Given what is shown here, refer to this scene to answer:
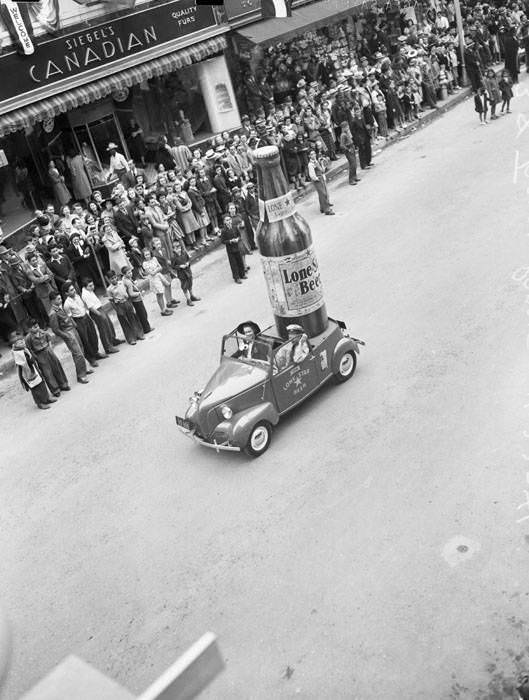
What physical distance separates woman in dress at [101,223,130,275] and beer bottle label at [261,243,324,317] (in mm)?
6255

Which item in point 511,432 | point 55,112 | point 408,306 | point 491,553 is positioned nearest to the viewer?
point 491,553

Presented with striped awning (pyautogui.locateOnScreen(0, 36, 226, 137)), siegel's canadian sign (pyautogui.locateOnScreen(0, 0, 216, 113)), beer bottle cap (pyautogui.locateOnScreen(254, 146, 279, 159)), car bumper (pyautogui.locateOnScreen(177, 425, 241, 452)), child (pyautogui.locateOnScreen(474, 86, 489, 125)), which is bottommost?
child (pyautogui.locateOnScreen(474, 86, 489, 125))

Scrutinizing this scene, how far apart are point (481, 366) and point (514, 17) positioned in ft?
80.8

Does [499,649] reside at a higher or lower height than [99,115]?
lower

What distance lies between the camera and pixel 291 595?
8.10 meters

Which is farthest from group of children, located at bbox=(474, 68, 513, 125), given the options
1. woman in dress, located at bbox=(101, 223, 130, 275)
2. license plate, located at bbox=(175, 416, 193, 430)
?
license plate, located at bbox=(175, 416, 193, 430)

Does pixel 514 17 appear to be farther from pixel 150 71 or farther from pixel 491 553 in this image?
pixel 491 553

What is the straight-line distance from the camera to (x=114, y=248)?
16.9 meters

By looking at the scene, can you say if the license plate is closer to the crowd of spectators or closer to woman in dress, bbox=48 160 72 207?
the crowd of spectators

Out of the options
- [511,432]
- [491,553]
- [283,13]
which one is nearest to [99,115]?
[283,13]

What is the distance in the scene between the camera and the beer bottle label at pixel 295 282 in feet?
37.1

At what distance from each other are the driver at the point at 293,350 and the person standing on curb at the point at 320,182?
847 cm

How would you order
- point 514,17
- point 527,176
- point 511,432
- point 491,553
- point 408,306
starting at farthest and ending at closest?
point 514,17 → point 527,176 → point 408,306 → point 511,432 → point 491,553

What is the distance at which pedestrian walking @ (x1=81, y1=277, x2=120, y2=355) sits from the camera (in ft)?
47.7
